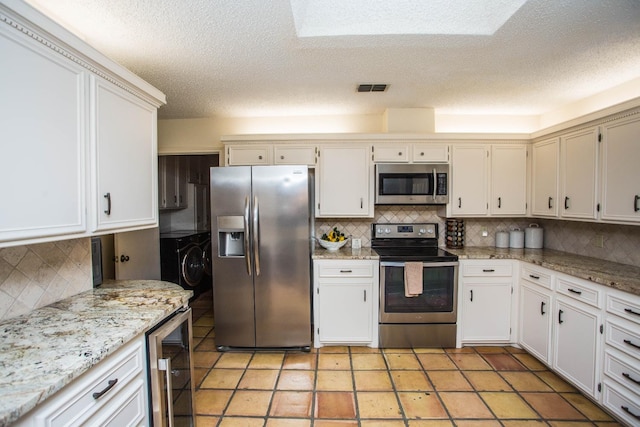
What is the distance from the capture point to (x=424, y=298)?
2.76m

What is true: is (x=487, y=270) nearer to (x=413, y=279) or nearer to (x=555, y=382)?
(x=413, y=279)

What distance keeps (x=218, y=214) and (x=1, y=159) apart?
1.65 m

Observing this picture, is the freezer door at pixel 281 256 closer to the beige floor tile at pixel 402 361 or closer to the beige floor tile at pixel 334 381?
the beige floor tile at pixel 334 381

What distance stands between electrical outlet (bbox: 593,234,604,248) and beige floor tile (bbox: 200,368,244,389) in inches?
133

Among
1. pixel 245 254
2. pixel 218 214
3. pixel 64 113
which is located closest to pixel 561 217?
pixel 245 254

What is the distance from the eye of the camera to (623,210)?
209cm

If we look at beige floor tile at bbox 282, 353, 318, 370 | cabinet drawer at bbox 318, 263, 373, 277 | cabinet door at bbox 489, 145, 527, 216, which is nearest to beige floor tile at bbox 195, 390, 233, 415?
beige floor tile at bbox 282, 353, 318, 370

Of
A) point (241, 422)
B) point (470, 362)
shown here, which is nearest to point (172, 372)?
point (241, 422)

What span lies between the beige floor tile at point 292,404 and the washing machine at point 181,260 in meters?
2.27

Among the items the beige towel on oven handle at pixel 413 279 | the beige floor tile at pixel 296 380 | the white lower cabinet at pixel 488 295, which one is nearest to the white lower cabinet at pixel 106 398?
Answer: the beige floor tile at pixel 296 380

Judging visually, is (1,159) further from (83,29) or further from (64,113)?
(83,29)

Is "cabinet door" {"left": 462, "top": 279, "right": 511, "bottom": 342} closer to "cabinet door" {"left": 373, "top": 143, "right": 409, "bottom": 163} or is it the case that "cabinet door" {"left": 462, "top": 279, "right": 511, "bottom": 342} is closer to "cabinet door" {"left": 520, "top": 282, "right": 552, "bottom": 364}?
"cabinet door" {"left": 520, "top": 282, "right": 552, "bottom": 364}

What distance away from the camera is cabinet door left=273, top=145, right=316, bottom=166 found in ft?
10.1

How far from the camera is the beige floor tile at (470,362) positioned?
97.0 inches
